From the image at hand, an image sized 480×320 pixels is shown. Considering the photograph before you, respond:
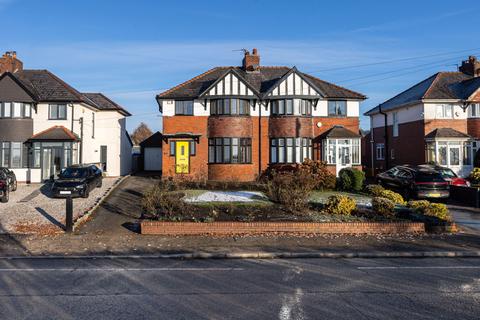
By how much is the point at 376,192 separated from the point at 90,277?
45.5 feet

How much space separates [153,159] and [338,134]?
19079 mm

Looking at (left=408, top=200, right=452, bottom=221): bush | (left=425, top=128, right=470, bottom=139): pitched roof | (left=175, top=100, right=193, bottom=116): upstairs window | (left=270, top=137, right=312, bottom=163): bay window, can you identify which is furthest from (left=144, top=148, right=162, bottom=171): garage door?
(left=408, top=200, right=452, bottom=221): bush

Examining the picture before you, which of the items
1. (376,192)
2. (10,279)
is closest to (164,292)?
(10,279)

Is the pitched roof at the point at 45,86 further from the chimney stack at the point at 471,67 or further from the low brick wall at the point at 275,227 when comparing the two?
A: the chimney stack at the point at 471,67

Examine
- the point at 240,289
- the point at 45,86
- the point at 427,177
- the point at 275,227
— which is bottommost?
the point at 240,289

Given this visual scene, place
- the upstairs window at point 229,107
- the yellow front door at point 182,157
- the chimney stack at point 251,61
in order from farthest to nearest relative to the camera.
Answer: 1. the chimney stack at point 251,61
2. the yellow front door at point 182,157
3. the upstairs window at point 229,107

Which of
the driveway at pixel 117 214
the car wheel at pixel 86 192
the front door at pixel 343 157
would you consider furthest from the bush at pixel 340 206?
the front door at pixel 343 157

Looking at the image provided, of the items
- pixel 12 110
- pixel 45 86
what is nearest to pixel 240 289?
pixel 12 110

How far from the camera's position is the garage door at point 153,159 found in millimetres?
39281

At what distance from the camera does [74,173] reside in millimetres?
20969

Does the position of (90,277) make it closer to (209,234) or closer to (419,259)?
(209,234)

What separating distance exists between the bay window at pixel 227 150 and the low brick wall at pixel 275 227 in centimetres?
1396

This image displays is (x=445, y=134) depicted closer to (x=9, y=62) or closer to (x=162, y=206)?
(x=162, y=206)

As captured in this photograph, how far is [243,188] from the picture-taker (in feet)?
72.9
